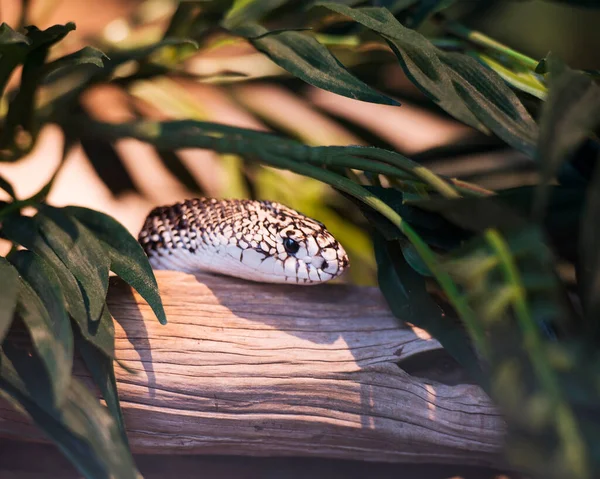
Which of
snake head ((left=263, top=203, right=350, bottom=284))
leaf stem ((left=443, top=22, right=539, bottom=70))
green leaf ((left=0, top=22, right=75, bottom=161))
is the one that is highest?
A: leaf stem ((left=443, top=22, right=539, bottom=70))

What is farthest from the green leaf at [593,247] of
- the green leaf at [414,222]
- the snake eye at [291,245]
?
the snake eye at [291,245]

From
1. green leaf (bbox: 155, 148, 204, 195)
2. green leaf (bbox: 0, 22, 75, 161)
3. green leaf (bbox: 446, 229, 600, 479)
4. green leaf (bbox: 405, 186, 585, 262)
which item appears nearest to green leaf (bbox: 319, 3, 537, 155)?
green leaf (bbox: 405, 186, 585, 262)

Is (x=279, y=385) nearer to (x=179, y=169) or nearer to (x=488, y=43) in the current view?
(x=488, y=43)

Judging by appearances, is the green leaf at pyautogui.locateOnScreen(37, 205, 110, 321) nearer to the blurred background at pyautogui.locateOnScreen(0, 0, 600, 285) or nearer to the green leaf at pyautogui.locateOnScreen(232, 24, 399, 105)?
the green leaf at pyautogui.locateOnScreen(232, 24, 399, 105)

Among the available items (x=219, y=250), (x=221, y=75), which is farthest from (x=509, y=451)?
(x=221, y=75)

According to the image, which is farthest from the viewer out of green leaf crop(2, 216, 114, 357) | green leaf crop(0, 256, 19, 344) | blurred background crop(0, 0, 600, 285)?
blurred background crop(0, 0, 600, 285)

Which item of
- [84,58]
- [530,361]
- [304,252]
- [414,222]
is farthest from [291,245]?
[530,361]

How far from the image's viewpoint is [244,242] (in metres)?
1.21

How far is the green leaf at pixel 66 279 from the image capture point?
868 millimetres

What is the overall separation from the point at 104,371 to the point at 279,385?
29cm

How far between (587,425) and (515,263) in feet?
0.64

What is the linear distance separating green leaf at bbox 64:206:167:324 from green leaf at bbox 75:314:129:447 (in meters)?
0.07

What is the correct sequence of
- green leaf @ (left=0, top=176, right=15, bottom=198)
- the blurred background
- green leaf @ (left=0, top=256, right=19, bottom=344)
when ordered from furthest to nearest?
the blurred background < green leaf @ (left=0, top=176, right=15, bottom=198) < green leaf @ (left=0, top=256, right=19, bottom=344)

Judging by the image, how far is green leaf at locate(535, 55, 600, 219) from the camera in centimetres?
67
